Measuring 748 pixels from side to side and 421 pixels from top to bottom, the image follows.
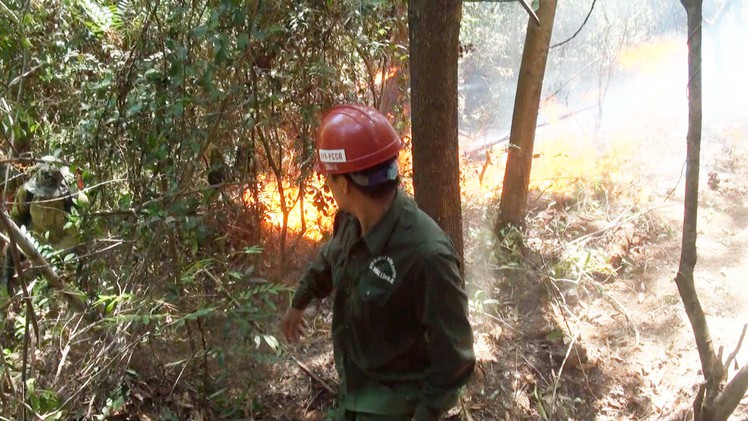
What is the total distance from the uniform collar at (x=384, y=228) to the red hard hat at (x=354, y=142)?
0.59 feet

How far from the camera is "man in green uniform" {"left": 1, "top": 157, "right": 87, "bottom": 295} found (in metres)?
4.23

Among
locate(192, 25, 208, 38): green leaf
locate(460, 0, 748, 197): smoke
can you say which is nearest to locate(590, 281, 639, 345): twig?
locate(460, 0, 748, 197): smoke

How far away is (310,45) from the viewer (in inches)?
155

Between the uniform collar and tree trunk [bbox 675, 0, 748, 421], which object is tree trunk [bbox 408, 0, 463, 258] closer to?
the uniform collar

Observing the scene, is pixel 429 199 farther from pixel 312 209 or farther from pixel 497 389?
pixel 312 209

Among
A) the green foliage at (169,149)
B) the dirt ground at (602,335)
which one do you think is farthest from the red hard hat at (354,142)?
the dirt ground at (602,335)

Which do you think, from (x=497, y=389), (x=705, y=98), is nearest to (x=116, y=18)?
(x=497, y=389)

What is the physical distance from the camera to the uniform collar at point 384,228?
2.00 m

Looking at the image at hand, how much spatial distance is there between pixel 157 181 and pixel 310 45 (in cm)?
139

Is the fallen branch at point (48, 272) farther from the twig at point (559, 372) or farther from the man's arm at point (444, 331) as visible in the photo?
the twig at point (559, 372)

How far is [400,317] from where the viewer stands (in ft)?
6.69

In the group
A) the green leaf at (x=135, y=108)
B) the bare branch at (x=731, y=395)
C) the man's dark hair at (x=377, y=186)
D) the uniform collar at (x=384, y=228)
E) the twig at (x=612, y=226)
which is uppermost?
the green leaf at (x=135, y=108)

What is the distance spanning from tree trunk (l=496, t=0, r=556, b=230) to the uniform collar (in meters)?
3.36

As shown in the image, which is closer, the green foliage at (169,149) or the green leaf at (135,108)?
the green foliage at (169,149)
